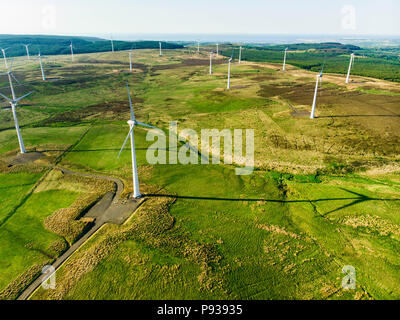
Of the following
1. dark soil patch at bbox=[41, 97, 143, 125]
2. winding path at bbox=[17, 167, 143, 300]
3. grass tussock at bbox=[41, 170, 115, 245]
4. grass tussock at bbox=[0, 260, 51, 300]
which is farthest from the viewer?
dark soil patch at bbox=[41, 97, 143, 125]

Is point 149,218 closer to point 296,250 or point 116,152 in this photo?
point 296,250

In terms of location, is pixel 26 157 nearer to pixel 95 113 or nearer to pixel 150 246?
pixel 95 113

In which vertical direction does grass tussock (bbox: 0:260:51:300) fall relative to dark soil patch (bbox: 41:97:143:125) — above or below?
below

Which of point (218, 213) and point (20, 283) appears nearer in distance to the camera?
point (20, 283)

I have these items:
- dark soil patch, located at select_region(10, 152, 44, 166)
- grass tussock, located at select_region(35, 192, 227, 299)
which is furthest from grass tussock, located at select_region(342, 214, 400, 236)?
dark soil patch, located at select_region(10, 152, 44, 166)

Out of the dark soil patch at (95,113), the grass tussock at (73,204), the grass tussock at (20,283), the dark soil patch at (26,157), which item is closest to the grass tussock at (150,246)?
the grass tussock at (20,283)

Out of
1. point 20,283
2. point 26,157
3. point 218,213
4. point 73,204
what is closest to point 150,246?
point 218,213

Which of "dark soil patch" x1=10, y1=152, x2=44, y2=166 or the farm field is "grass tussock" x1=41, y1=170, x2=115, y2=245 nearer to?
the farm field

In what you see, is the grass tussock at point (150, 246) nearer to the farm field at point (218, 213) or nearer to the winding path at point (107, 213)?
the farm field at point (218, 213)

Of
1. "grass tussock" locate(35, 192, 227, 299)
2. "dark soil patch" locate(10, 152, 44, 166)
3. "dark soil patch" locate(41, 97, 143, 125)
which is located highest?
"dark soil patch" locate(41, 97, 143, 125)
